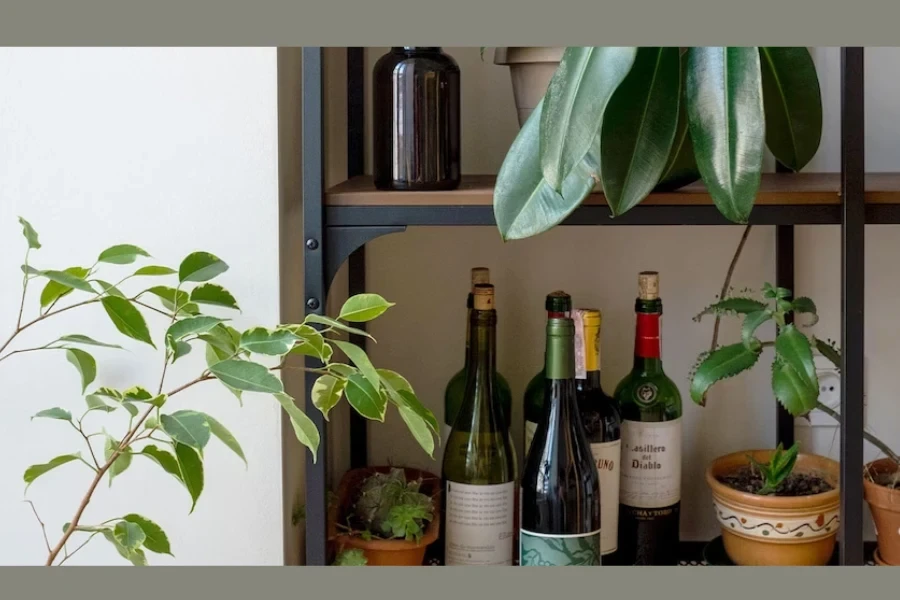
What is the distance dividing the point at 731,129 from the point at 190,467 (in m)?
0.58

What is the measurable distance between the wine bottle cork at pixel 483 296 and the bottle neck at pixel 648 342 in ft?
0.68

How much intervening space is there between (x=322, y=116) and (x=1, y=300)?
43cm

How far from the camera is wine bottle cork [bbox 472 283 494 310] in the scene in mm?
1219

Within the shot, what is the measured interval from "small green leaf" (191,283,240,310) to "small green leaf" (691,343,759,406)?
532 millimetres

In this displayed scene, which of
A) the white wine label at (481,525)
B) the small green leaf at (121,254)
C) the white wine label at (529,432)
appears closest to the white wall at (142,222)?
the small green leaf at (121,254)

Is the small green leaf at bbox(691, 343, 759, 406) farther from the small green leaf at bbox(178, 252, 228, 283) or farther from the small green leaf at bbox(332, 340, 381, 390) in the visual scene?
the small green leaf at bbox(178, 252, 228, 283)

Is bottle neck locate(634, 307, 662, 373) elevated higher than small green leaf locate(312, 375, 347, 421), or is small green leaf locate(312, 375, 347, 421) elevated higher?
bottle neck locate(634, 307, 662, 373)

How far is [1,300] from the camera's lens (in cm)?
111

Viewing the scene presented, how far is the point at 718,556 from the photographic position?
1.32 m

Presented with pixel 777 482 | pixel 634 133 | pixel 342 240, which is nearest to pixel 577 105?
pixel 634 133

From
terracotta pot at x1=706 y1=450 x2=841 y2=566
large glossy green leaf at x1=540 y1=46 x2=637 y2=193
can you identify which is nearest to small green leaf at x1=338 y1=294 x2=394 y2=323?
large glossy green leaf at x1=540 y1=46 x2=637 y2=193

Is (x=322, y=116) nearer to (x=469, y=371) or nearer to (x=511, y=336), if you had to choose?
(x=469, y=371)

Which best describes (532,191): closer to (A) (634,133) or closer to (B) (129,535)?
(A) (634,133)

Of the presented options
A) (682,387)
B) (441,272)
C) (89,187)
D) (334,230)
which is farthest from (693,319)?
(89,187)
